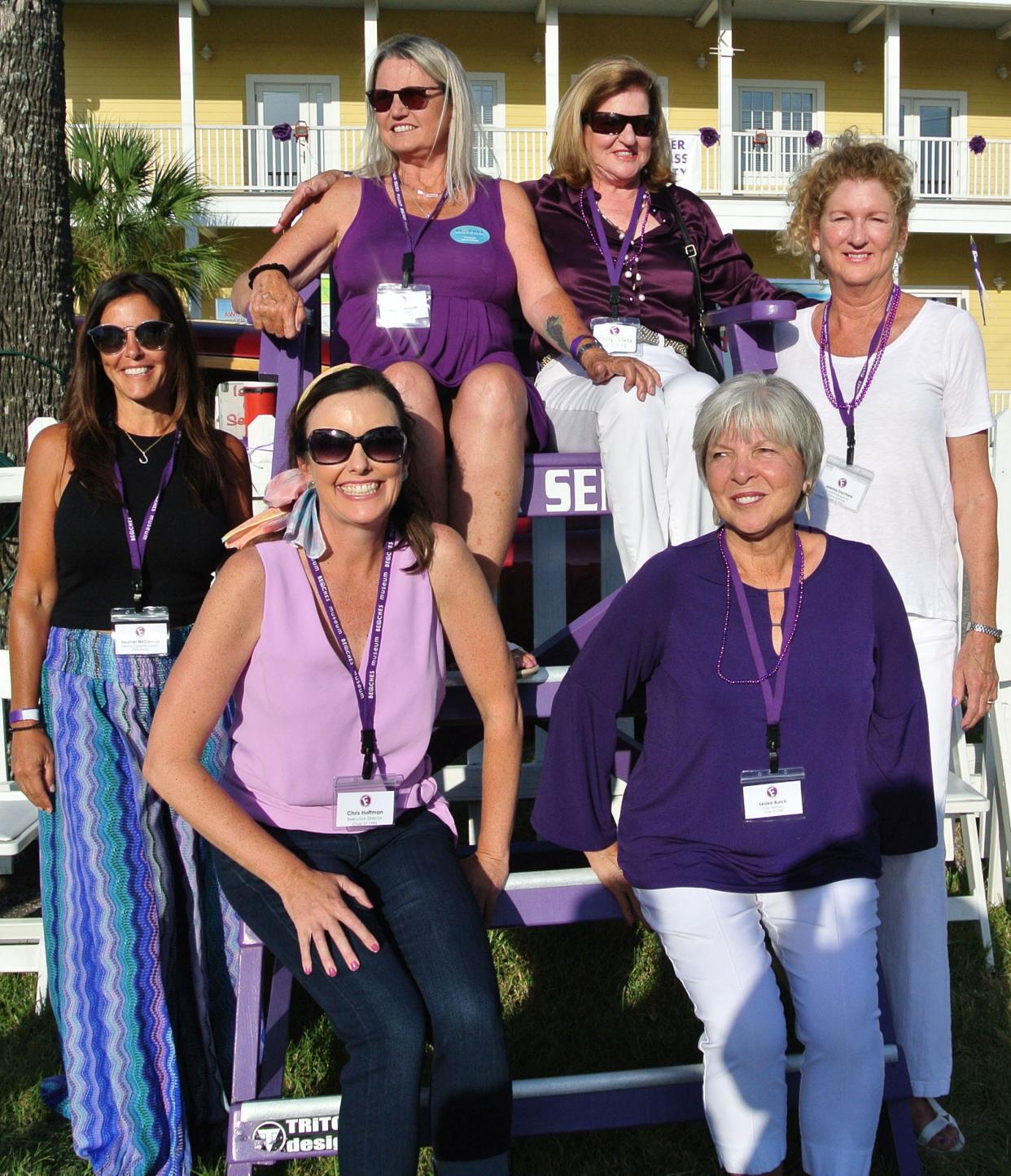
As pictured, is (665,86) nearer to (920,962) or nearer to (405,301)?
(405,301)

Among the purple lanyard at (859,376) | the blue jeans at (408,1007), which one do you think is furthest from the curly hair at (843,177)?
the blue jeans at (408,1007)

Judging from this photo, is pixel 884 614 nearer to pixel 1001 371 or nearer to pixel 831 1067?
pixel 831 1067

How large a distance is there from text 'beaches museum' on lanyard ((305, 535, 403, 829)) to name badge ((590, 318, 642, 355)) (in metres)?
1.27

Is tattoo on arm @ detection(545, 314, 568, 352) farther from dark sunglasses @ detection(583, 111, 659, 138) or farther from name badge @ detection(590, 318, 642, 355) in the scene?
dark sunglasses @ detection(583, 111, 659, 138)

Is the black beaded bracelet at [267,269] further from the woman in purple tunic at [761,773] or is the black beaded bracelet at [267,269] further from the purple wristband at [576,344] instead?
the woman in purple tunic at [761,773]

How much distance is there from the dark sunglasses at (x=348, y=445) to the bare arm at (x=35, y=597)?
740 mm

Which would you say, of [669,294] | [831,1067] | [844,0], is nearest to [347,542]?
[831,1067]

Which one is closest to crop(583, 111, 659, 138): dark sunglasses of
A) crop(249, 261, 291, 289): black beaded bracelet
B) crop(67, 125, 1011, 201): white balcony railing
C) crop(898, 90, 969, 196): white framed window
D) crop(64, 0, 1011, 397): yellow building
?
crop(249, 261, 291, 289): black beaded bracelet

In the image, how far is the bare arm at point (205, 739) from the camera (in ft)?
7.25

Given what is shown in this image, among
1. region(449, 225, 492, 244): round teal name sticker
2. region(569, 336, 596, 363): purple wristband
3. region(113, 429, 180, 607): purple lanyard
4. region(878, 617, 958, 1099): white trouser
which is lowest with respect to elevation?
region(878, 617, 958, 1099): white trouser

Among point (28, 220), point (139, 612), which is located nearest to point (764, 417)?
point (139, 612)

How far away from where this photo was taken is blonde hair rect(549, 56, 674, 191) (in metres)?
3.38

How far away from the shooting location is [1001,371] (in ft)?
64.4

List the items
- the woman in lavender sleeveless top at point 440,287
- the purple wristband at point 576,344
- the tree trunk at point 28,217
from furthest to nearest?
the tree trunk at point 28,217
the purple wristband at point 576,344
the woman in lavender sleeveless top at point 440,287
